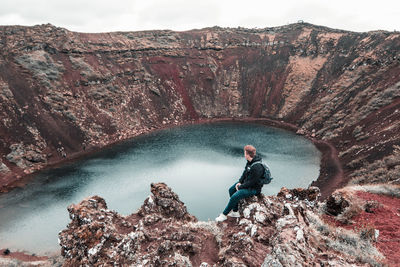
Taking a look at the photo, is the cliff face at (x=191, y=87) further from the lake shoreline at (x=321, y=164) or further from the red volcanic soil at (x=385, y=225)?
the red volcanic soil at (x=385, y=225)

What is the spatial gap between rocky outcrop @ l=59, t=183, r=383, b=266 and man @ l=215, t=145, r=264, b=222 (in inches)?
10.3

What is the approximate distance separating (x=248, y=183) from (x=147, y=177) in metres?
32.6

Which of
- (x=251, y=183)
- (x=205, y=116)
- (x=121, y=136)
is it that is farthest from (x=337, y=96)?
(x=251, y=183)

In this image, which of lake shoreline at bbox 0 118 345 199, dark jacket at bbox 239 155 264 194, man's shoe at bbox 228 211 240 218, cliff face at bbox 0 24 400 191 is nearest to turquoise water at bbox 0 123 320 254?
lake shoreline at bbox 0 118 345 199

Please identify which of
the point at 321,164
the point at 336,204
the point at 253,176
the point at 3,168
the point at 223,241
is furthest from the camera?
the point at 321,164

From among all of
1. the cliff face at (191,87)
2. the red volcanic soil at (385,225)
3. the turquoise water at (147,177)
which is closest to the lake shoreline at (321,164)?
the cliff face at (191,87)

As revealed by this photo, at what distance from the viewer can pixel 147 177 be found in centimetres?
3834

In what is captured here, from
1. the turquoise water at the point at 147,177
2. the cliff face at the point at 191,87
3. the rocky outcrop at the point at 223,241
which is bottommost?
the rocky outcrop at the point at 223,241

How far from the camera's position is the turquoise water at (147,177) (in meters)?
28.8

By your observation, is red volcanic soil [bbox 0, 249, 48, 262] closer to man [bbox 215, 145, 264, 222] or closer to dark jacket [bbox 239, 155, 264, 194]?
man [bbox 215, 145, 264, 222]

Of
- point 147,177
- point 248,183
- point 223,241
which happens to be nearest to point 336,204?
point 248,183

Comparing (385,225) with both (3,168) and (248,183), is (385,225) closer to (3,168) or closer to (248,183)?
(248,183)

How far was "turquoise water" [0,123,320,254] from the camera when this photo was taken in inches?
1134

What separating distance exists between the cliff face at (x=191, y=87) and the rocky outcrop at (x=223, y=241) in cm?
2075
